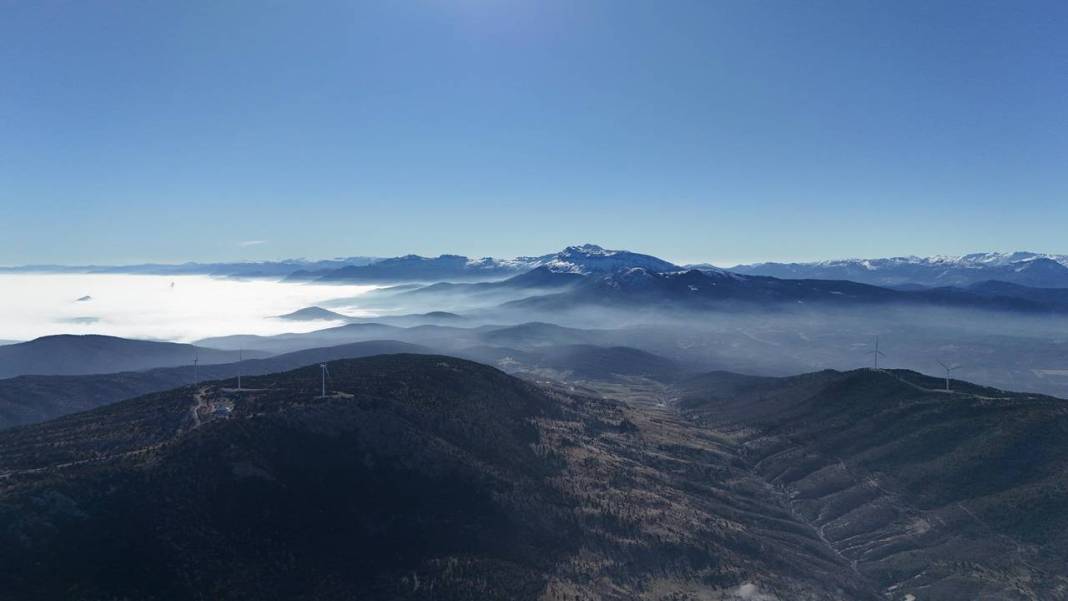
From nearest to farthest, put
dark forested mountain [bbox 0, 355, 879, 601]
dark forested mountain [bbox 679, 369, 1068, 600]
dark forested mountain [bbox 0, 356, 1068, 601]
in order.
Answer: dark forested mountain [bbox 0, 355, 879, 601] < dark forested mountain [bbox 0, 356, 1068, 601] < dark forested mountain [bbox 679, 369, 1068, 600]

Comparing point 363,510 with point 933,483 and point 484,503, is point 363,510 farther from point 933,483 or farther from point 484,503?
point 933,483

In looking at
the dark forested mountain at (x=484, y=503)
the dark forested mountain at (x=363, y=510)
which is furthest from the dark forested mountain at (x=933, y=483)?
the dark forested mountain at (x=363, y=510)

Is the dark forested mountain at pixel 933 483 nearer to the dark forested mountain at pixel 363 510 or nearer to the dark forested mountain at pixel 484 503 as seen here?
the dark forested mountain at pixel 484 503

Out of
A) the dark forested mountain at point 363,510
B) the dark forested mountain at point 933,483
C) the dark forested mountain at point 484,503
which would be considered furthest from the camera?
the dark forested mountain at point 933,483

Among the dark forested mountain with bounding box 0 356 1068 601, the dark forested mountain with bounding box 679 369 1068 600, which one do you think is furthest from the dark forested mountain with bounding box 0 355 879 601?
the dark forested mountain with bounding box 679 369 1068 600

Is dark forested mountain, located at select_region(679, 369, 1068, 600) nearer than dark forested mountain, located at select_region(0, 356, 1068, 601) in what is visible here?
No

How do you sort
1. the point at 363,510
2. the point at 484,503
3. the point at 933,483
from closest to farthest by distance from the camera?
the point at 363,510 < the point at 484,503 < the point at 933,483

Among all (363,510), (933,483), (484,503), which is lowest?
(933,483)

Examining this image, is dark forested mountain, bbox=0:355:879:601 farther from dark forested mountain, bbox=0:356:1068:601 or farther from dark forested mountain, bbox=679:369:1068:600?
dark forested mountain, bbox=679:369:1068:600

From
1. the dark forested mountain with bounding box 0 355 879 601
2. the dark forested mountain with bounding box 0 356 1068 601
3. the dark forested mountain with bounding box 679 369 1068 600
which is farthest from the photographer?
the dark forested mountain with bounding box 679 369 1068 600

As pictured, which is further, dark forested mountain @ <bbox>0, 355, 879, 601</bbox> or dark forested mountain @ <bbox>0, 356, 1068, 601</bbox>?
dark forested mountain @ <bbox>0, 356, 1068, 601</bbox>

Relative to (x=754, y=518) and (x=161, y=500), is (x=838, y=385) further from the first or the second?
(x=161, y=500)

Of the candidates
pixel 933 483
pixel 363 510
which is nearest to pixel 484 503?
pixel 363 510
